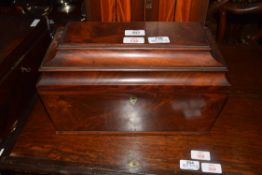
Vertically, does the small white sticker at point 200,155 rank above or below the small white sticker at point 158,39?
below

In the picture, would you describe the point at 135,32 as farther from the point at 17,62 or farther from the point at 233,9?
the point at 233,9

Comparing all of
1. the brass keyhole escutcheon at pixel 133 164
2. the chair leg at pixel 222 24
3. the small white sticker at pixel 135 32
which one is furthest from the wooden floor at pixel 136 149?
the chair leg at pixel 222 24

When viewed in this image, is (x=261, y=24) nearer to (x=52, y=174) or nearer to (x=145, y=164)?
(x=145, y=164)

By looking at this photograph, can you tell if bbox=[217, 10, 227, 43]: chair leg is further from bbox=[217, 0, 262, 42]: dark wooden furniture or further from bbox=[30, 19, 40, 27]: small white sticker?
bbox=[30, 19, 40, 27]: small white sticker

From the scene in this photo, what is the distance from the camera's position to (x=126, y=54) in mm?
764

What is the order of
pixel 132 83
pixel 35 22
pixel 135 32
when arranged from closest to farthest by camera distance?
pixel 132 83 < pixel 135 32 < pixel 35 22

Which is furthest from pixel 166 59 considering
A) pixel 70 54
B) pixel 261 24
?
pixel 261 24

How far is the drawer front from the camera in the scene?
0.74m

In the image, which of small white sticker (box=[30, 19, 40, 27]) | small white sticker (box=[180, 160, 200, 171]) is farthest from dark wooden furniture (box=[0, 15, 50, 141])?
small white sticker (box=[180, 160, 200, 171])

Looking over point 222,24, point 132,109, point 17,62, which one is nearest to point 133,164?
point 132,109

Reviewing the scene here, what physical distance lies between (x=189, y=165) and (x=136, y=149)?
172mm

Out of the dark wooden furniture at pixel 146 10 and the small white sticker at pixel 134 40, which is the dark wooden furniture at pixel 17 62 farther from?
the small white sticker at pixel 134 40

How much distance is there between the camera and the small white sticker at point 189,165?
743 mm

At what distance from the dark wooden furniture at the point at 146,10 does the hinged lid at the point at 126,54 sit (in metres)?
0.28
